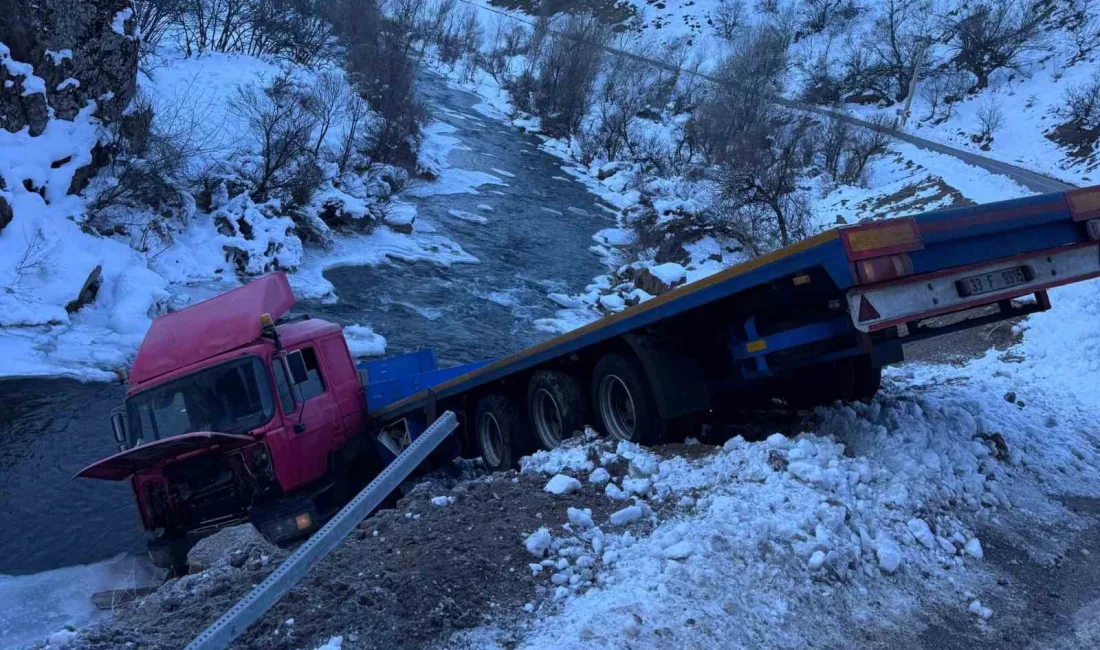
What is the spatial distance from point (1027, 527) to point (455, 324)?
14520 mm

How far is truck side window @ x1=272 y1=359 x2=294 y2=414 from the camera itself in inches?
319

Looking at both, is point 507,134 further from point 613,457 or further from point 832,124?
point 613,457

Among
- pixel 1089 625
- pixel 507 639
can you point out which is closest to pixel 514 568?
pixel 507 639

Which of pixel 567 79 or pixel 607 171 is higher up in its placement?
pixel 567 79

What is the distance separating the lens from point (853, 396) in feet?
24.1

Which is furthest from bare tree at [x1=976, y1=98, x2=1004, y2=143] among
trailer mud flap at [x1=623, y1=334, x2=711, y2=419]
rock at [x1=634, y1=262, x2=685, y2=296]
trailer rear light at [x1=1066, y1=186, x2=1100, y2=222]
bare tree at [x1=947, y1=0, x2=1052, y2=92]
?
trailer mud flap at [x1=623, y1=334, x2=711, y2=419]

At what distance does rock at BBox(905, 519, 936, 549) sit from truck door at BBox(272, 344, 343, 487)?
546 cm

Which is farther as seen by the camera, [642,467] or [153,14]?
[153,14]

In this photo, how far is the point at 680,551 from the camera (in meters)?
4.39

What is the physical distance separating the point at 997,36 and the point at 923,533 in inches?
1684

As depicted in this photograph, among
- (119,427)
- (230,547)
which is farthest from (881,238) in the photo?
(119,427)

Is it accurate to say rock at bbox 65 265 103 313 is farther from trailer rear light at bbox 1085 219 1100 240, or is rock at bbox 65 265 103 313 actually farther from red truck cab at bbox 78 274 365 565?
trailer rear light at bbox 1085 219 1100 240

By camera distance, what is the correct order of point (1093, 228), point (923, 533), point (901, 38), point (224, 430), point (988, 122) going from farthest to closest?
point (901, 38)
point (988, 122)
point (224, 430)
point (1093, 228)
point (923, 533)

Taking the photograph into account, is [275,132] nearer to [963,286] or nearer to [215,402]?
[215,402]
